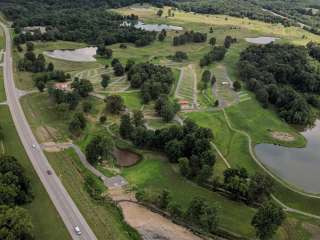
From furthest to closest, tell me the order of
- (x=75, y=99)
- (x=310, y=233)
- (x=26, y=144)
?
1. (x=75, y=99)
2. (x=26, y=144)
3. (x=310, y=233)

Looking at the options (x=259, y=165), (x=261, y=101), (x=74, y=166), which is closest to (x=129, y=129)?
(x=74, y=166)

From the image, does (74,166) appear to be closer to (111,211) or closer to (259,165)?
(111,211)

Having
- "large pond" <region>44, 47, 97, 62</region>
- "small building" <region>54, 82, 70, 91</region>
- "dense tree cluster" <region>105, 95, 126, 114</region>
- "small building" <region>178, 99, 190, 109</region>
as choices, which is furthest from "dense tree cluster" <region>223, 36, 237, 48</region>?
"dense tree cluster" <region>105, 95, 126, 114</region>

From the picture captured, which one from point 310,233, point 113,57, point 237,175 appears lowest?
point 310,233

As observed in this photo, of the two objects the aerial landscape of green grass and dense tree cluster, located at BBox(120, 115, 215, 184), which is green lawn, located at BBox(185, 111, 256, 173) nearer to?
the aerial landscape of green grass

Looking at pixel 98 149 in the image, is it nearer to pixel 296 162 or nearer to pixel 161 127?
pixel 161 127
